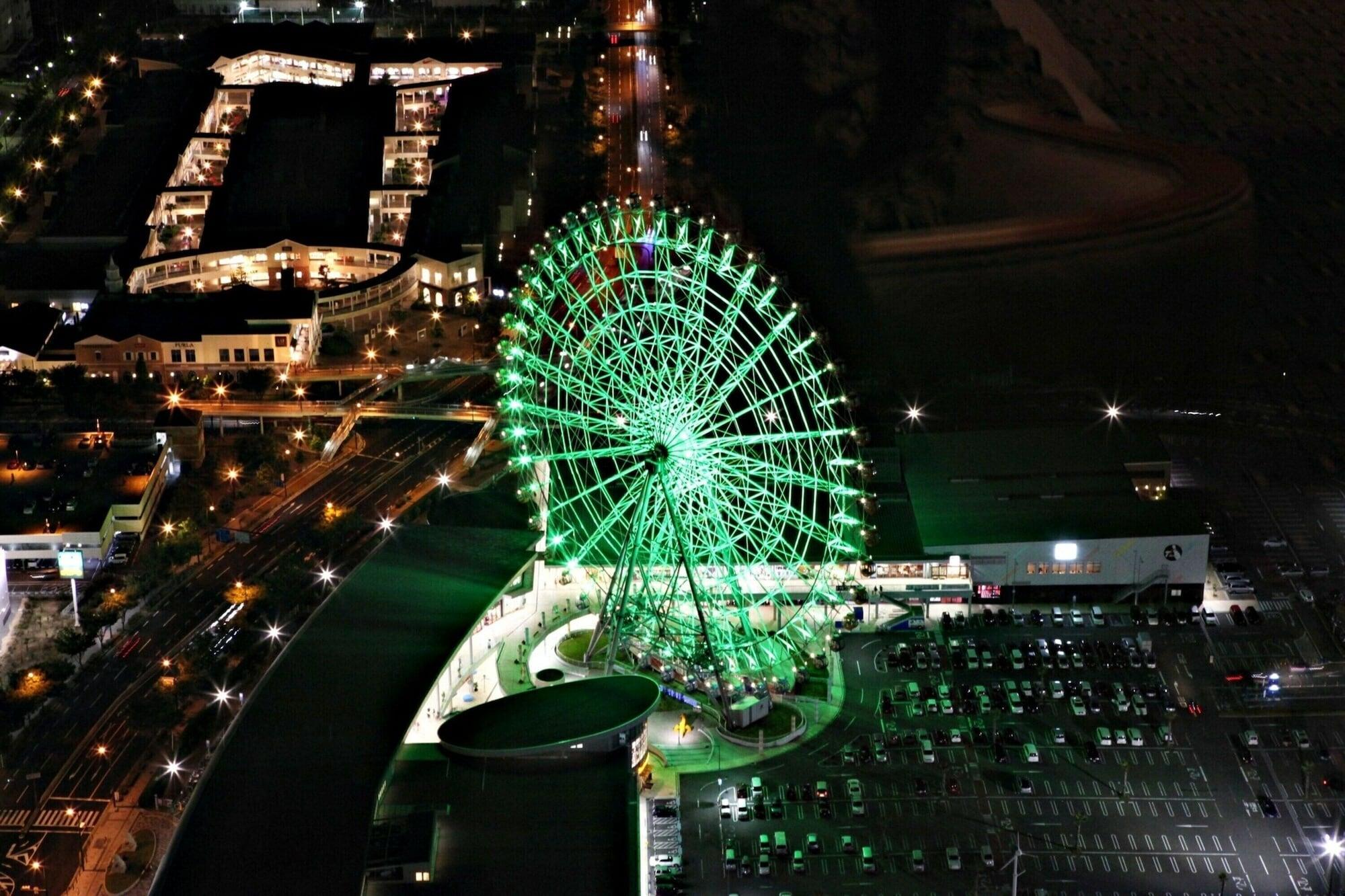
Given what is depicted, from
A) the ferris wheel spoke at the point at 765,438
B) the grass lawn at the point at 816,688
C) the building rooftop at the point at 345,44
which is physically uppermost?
the building rooftop at the point at 345,44

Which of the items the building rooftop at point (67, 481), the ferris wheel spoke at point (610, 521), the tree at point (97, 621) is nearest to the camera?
the ferris wheel spoke at point (610, 521)

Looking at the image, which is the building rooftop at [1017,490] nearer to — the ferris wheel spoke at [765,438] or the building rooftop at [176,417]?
the ferris wheel spoke at [765,438]

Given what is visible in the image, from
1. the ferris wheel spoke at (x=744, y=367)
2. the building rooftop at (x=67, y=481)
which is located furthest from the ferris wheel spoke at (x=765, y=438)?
the building rooftop at (x=67, y=481)

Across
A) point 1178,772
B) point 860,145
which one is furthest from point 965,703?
point 860,145

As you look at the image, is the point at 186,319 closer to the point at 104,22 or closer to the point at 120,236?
the point at 120,236

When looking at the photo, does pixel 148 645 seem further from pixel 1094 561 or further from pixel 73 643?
pixel 1094 561

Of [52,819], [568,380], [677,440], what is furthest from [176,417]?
[677,440]

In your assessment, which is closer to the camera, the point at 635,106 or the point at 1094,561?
the point at 1094,561

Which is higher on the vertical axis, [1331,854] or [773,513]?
[773,513]

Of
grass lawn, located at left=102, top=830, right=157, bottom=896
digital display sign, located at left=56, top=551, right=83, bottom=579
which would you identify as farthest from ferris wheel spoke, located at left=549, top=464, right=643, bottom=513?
digital display sign, located at left=56, top=551, right=83, bottom=579
